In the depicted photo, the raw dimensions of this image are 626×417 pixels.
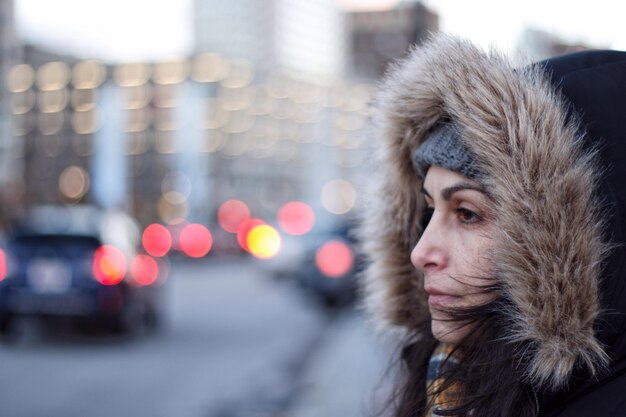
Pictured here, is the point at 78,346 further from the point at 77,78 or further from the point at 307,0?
the point at 307,0

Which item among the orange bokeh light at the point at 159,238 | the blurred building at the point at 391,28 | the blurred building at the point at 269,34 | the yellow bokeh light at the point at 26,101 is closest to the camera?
the blurred building at the point at 391,28

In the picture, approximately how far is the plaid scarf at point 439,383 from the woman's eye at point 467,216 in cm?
29

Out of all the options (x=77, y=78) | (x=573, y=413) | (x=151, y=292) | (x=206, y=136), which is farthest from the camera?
(x=206, y=136)

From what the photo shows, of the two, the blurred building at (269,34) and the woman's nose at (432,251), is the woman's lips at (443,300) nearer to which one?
the woman's nose at (432,251)

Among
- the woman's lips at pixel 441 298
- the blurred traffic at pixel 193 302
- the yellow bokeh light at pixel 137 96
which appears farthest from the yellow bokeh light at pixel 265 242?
the yellow bokeh light at pixel 137 96

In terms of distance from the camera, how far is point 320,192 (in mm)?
68938

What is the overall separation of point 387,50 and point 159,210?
7811 centimetres

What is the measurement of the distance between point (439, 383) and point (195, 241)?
31906mm

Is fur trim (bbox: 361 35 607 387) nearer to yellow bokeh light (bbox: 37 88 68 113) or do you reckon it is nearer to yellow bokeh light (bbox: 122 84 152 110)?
yellow bokeh light (bbox: 37 88 68 113)

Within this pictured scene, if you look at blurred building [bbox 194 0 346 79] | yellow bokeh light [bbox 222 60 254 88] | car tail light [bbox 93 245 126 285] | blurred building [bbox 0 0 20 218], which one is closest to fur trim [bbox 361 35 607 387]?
car tail light [bbox 93 245 126 285]

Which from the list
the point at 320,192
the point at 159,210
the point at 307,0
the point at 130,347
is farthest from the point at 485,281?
the point at 307,0

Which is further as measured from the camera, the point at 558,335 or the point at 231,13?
the point at 231,13

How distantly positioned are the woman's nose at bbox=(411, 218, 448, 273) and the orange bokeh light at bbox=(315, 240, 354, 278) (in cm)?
1293

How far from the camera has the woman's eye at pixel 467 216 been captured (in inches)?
66.1
